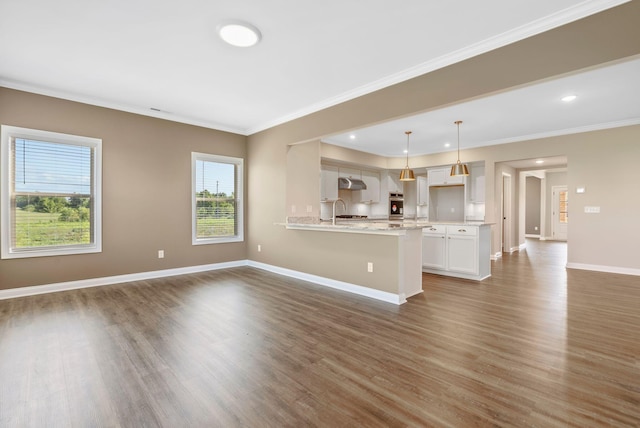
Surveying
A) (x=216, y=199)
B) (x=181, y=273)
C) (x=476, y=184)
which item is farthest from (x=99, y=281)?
(x=476, y=184)

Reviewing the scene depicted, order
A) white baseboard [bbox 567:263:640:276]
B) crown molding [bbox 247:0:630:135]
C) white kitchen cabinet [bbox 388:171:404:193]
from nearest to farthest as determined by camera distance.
A: crown molding [bbox 247:0:630:135], white baseboard [bbox 567:263:640:276], white kitchen cabinet [bbox 388:171:404:193]

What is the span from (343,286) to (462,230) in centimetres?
240

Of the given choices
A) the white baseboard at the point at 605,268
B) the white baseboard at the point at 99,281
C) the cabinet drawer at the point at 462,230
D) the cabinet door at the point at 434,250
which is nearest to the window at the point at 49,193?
the white baseboard at the point at 99,281

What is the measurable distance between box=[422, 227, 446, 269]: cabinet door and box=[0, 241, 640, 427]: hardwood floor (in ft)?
4.72

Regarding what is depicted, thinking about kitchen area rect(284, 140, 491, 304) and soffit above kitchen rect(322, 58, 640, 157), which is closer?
soffit above kitchen rect(322, 58, 640, 157)

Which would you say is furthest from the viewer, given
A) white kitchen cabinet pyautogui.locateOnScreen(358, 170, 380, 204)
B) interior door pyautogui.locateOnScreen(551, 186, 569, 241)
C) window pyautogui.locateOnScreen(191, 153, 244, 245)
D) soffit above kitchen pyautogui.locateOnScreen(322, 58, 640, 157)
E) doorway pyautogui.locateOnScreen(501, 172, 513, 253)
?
interior door pyautogui.locateOnScreen(551, 186, 569, 241)

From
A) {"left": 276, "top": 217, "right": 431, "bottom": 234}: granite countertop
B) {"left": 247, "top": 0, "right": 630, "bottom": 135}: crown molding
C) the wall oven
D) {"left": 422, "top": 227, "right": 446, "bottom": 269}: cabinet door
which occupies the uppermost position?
{"left": 247, "top": 0, "right": 630, "bottom": 135}: crown molding

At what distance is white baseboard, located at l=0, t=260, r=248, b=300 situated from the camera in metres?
3.93

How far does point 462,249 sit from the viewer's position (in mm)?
5125

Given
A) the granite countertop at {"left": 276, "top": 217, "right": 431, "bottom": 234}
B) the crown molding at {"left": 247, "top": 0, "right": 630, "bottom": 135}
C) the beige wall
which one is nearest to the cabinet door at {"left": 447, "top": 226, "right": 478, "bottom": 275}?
the granite countertop at {"left": 276, "top": 217, "right": 431, "bottom": 234}

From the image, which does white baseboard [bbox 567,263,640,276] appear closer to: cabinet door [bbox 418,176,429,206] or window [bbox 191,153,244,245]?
cabinet door [bbox 418,176,429,206]

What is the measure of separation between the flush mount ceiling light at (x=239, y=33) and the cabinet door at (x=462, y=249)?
170 inches

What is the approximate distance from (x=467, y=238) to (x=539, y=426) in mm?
3768

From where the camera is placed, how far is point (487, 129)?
5.85m
